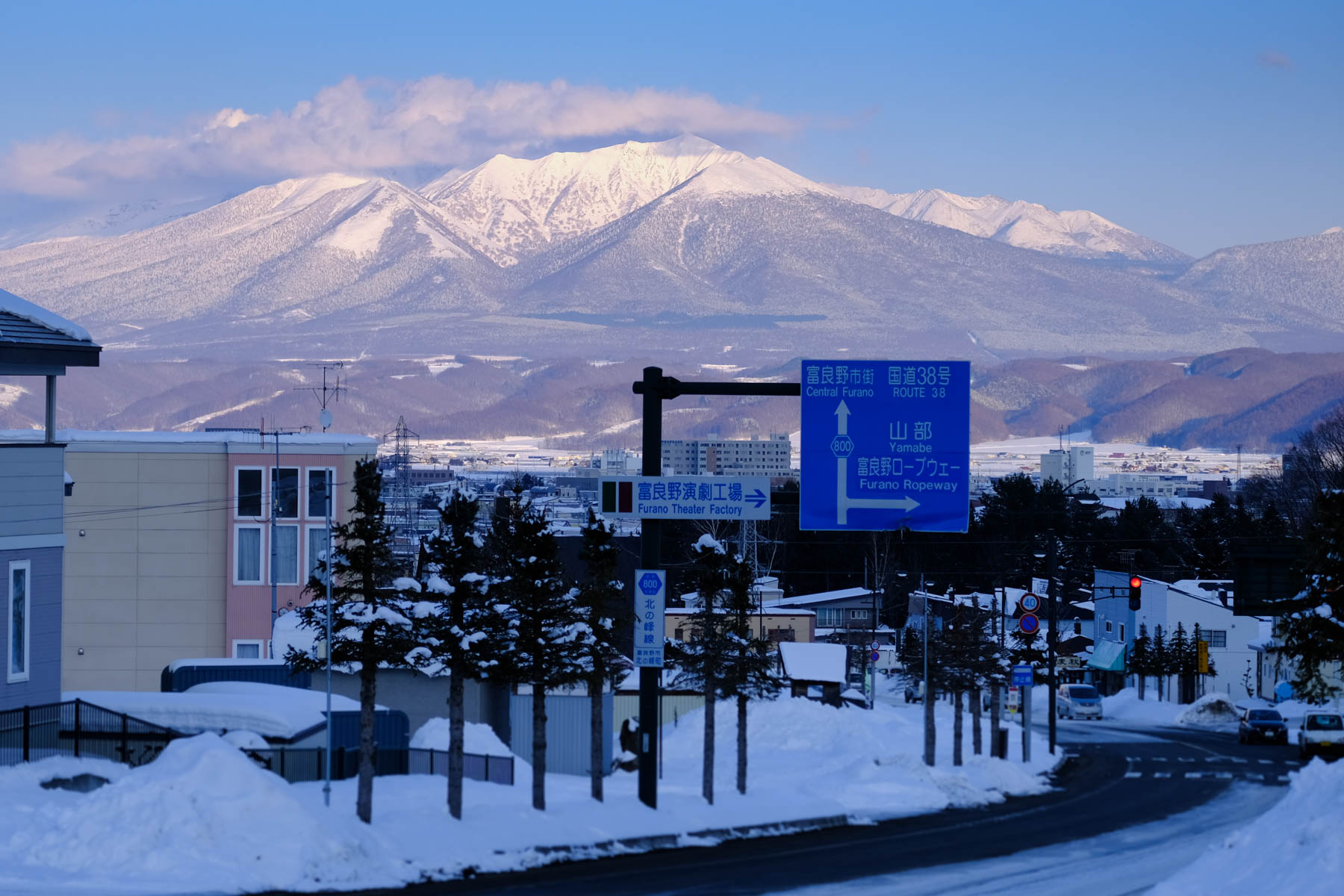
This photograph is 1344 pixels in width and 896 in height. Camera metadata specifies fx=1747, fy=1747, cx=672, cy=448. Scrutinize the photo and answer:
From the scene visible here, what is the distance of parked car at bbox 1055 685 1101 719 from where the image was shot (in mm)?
86750

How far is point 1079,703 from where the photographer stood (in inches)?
3423

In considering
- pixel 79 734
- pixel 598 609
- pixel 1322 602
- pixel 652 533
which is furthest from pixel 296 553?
pixel 1322 602

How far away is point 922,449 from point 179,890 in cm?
1468

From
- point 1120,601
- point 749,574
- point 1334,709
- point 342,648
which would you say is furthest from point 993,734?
point 1120,601

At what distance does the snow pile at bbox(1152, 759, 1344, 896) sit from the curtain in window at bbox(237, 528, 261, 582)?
4349 cm

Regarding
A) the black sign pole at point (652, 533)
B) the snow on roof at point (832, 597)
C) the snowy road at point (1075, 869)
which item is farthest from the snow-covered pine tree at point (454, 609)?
the snow on roof at point (832, 597)

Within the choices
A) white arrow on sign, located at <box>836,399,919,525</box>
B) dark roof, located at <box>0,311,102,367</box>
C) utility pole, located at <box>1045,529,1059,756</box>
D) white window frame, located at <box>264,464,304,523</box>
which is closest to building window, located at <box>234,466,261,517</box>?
white window frame, located at <box>264,464,304,523</box>

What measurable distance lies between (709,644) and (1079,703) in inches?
2042

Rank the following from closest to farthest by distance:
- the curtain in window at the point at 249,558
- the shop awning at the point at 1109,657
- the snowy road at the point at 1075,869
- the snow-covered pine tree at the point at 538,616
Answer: the snowy road at the point at 1075,869 → the snow-covered pine tree at the point at 538,616 → the curtain in window at the point at 249,558 → the shop awning at the point at 1109,657

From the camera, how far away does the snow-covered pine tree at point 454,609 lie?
2983cm

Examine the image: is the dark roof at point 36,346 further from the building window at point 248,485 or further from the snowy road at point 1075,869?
the building window at point 248,485

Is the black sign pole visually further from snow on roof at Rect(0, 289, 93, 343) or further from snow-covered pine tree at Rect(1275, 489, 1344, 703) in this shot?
snow-covered pine tree at Rect(1275, 489, 1344, 703)

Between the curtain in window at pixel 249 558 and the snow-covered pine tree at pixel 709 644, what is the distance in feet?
78.9

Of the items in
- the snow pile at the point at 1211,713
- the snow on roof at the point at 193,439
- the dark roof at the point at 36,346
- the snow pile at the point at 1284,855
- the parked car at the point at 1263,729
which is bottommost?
the snow pile at the point at 1211,713
